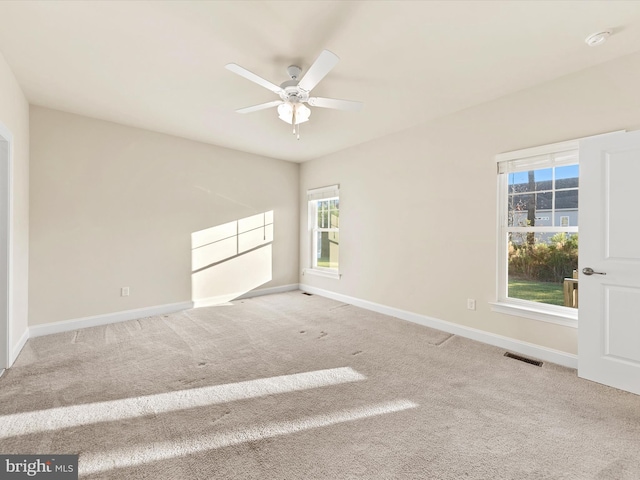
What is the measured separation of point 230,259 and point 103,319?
1.96 metres

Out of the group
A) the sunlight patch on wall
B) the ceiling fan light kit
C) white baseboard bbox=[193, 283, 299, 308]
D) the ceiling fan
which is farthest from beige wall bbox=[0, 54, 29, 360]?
the ceiling fan light kit

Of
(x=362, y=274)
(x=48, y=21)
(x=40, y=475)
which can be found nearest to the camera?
(x=40, y=475)

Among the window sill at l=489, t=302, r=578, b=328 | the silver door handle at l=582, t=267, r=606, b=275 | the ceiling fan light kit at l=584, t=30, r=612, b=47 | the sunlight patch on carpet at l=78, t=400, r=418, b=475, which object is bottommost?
the sunlight patch on carpet at l=78, t=400, r=418, b=475

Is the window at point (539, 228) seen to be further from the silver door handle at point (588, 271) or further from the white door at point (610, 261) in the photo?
the silver door handle at point (588, 271)

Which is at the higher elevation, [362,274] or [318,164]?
[318,164]

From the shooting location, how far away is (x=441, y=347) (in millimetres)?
3133

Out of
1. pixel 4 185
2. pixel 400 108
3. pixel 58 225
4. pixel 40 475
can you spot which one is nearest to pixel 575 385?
pixel 400 108

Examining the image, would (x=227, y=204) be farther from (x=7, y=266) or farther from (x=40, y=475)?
(x=40, y=475)

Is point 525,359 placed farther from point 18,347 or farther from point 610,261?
point 18,347

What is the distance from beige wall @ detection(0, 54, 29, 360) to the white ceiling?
0.60 ft

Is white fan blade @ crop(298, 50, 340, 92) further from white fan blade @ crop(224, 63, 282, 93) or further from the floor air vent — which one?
the floor air vent

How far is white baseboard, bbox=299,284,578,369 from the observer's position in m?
2.71

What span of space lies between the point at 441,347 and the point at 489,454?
1568 mm

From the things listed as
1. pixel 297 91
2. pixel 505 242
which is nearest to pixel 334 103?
pixel 297 91
